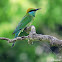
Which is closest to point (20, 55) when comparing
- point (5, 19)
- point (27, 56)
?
point (27, 56)

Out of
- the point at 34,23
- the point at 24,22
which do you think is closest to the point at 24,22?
the point at 24,22

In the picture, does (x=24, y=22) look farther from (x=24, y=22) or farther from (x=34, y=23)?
(x=34, y=23)

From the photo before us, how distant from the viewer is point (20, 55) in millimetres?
5184

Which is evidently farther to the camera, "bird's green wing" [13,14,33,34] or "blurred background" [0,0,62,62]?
"blurred background" [0,0,62,62]

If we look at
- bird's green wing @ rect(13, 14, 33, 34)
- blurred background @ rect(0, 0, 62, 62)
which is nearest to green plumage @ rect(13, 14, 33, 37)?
bird's green wing @ rect(13, 14, 33, 34)

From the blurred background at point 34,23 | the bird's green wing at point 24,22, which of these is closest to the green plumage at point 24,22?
the bird's green wing at point 24,22

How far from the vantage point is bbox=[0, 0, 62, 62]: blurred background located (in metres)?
4.39

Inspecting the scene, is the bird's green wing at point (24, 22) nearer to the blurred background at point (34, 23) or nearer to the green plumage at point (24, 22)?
the green plumage at point (24, 22)

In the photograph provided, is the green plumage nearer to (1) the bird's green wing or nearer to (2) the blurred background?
(1) the bird's green wing

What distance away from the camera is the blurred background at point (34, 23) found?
4.39 meters

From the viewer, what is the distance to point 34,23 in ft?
14.5

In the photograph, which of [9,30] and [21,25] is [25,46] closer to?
[9,30]

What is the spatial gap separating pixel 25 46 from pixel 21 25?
2.08m

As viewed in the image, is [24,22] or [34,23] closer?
[24,22]
